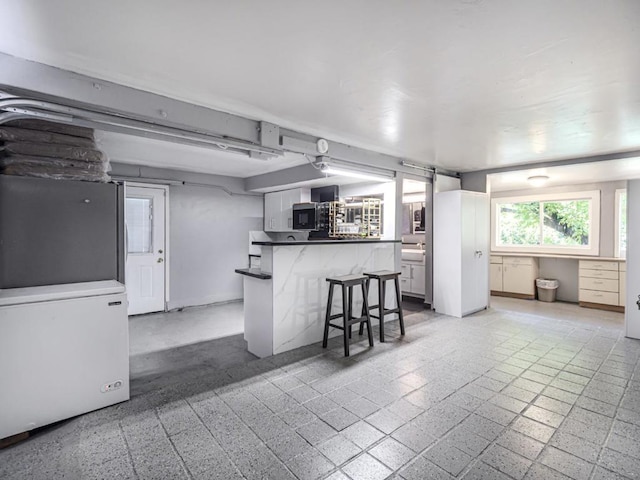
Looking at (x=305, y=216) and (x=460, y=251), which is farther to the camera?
(x=305, y=216)

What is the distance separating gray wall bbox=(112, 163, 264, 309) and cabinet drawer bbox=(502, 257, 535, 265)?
16.9 ft

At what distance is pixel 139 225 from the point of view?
18.4ft

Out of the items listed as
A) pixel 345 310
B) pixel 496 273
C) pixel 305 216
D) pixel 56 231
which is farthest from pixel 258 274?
pixel 496 273

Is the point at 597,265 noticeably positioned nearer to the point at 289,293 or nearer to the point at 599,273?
the point at 599,273

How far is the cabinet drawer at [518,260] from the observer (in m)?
6.83

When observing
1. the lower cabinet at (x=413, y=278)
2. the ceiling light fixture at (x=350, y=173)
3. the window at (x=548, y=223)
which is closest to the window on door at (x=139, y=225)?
the ceiling light fixture at (x=350, y=173)

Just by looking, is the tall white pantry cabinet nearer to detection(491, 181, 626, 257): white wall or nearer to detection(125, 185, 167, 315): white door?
detection(491, 181, 626, 257): white wall

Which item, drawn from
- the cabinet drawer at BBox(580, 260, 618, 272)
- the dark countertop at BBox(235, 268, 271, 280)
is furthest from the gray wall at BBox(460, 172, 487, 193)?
the dark countertop at BBox(235, 268, 271, 280)

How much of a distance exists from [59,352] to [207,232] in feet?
13.9

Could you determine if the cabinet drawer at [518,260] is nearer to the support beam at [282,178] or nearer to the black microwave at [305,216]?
the black microwave at [305,216]

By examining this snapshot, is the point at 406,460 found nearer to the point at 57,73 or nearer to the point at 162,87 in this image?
the point at 162,87

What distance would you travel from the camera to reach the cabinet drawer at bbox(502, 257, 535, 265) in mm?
6832

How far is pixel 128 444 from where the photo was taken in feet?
6.91

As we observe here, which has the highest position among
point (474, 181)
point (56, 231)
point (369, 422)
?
point (474, 181)
